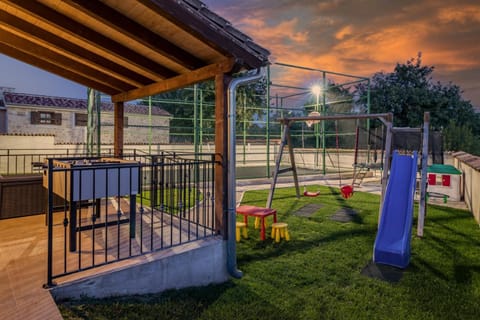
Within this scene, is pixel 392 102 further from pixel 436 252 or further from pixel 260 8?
pixel 436 252

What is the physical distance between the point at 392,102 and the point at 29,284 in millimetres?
23460

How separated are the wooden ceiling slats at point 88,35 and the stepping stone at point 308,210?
13.0 ft

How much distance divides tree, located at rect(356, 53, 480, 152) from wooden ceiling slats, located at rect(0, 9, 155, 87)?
1845 cm

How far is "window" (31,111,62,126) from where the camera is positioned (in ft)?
63.9

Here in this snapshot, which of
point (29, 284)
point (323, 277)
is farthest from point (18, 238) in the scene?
point (323, 277)

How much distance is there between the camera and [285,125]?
6.96 m

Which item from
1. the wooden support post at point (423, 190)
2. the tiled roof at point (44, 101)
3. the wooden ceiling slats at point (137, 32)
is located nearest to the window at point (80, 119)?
the tiled roof at point (44, 101)

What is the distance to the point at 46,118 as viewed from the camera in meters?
19.9

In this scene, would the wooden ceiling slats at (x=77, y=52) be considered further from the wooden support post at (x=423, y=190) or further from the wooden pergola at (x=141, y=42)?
the wooden support post at (x=423, y=190)

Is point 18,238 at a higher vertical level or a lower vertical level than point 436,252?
higher

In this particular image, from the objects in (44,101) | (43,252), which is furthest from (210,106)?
(43,252)

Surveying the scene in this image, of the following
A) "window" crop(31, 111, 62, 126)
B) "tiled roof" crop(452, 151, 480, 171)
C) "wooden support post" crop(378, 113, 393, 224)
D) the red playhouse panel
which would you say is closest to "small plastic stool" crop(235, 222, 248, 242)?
"wooden support post" crop(378, 113, 393, 224)

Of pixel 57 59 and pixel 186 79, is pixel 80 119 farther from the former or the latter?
pixel 186 79

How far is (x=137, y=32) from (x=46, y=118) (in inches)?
812
